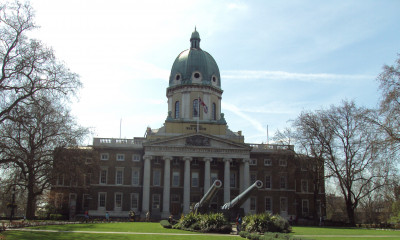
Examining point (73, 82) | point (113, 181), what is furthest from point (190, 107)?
point (73, 82)

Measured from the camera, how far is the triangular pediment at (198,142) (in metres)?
60.3

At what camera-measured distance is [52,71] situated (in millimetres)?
30500

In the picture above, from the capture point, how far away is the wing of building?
197 feet

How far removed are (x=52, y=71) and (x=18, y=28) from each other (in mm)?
3655

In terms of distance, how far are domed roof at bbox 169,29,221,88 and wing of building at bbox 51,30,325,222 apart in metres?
3.97

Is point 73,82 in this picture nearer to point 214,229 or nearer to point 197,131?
point 214,229

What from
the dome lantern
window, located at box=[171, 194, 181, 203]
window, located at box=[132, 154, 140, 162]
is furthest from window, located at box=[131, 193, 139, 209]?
the dome lantern

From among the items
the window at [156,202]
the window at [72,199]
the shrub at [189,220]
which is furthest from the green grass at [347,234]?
the window at [72,199]

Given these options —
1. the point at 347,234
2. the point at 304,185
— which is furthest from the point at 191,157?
the point at 347,234

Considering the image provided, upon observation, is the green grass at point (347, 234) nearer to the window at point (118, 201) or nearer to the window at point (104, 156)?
the window at point (118, 201)

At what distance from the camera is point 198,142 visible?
199 feet

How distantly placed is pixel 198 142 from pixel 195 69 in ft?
47.1

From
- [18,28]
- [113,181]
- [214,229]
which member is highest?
[18,28]

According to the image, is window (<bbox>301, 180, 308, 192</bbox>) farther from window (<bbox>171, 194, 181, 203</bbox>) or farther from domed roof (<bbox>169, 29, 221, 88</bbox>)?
domed roof (<bbox>169, 29, 221, 88</bbox>)
